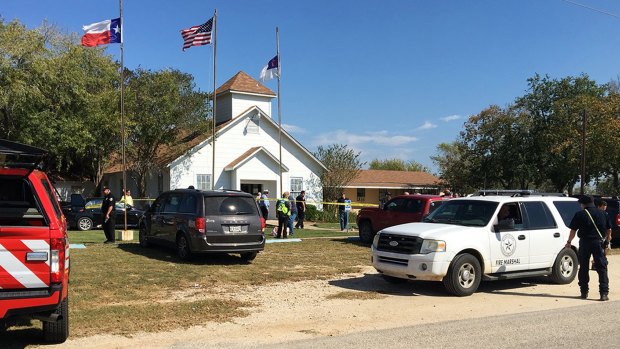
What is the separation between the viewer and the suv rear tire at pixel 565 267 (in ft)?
34.4

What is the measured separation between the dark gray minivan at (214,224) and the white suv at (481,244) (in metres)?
3.54

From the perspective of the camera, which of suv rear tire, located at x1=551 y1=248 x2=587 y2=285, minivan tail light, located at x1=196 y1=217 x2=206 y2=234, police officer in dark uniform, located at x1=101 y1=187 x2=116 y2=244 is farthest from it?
police officer in dark uniform, located at x1=101 y1=187 x2=116 y2=244

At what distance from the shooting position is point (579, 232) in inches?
366

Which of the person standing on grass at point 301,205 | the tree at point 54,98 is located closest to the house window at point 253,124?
the tree at point 54,98

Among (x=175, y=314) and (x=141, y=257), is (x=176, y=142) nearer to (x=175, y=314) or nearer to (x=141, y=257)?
(x=141, y=257)

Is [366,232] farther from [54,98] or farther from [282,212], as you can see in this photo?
[54,98]

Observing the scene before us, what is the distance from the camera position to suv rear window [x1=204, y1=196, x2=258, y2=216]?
12.3 metres

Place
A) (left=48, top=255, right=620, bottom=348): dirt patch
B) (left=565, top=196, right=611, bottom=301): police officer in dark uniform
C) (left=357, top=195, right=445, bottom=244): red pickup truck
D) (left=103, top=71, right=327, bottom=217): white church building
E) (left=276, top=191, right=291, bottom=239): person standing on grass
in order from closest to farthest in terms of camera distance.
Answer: (left=48, top=255, right=620, bottom=348): dirt patch → (left=565, top=196, right=611, bottom=301): police officer in dark uniform → (left=357, top=195, right=445, bottom=244): red pickup truck → (left=276, top=191, right=291, bottom=239): person standing on grass → (left=103, top=71, right=327, bottom=217): white church building

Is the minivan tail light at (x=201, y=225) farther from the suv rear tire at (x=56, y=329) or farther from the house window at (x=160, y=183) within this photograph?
the house window at (x=160, y=183)

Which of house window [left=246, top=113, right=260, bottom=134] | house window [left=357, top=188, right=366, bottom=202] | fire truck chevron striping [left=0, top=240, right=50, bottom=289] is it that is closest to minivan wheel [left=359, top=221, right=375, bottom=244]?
fire truck chevron striping [left=0, top=240, right=50, bottom=289]

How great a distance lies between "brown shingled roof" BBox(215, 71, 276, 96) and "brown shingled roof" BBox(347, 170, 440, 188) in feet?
44.6

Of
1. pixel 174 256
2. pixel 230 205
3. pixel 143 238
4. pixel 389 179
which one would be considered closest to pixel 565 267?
pixel 230 205

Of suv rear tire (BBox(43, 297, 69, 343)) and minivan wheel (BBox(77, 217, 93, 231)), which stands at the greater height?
minivan wheel (BBox(77, 217, 93, 231))

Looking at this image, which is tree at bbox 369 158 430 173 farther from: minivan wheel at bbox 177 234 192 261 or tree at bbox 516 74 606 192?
minivan wheel at bbox 177 234 192 261
